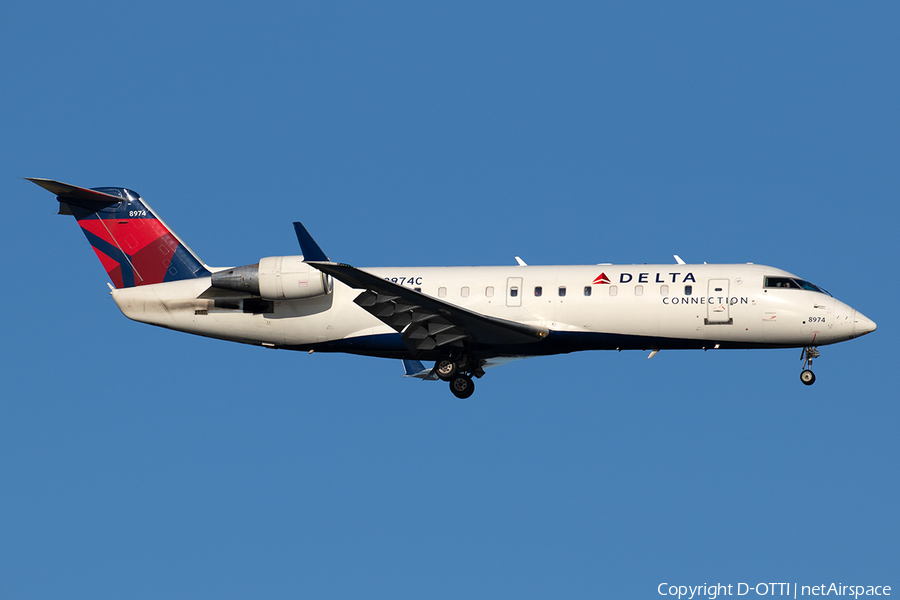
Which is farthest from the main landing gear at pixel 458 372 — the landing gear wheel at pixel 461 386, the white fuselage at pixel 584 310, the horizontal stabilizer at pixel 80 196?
the horizontal stabilizer at pixel 80 196

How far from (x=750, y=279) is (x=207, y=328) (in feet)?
49.6

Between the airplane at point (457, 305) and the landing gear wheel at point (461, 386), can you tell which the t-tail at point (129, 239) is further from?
the landing gear wheel at point (461, 386)

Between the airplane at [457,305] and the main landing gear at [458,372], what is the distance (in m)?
0.03

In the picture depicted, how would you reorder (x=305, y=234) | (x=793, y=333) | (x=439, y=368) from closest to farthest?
(x=305, y=234)
(x=793, y=333)
(x=439, y=368)

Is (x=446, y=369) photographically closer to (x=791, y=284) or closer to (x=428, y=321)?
(x=428, y=321)

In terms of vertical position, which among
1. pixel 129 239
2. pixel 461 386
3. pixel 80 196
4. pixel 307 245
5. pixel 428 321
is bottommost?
pixel 461 386

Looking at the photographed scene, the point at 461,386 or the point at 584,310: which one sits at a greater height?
the point at 584,310

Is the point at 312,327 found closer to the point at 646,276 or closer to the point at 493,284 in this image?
the point at 493,284

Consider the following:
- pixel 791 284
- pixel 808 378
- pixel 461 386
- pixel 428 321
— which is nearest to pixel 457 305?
pixel 428 321

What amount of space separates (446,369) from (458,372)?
1.25 ft

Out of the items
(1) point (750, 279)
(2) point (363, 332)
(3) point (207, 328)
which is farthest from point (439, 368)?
(1) point (750, 279)

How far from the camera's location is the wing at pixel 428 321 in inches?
1008

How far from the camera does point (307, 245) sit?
24.6m

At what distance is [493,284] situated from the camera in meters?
28.2
